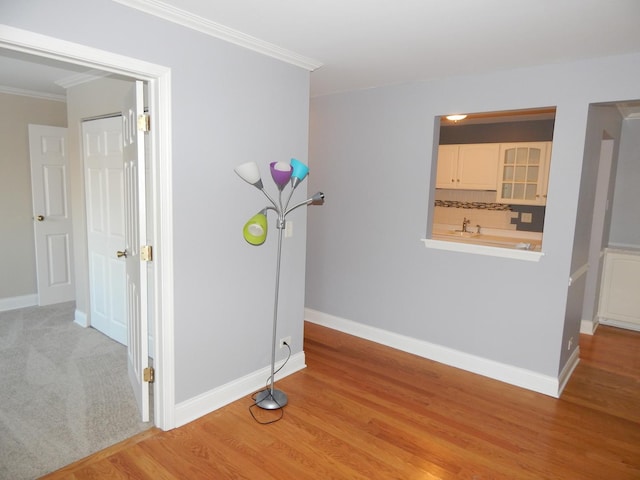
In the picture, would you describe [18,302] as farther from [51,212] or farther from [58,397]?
[58,397]

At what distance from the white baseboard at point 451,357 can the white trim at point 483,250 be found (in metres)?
0.89

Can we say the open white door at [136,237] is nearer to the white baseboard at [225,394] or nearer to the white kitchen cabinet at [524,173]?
the white baseboard at [225,394]

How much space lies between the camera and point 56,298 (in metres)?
5.00

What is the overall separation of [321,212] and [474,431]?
2.51m

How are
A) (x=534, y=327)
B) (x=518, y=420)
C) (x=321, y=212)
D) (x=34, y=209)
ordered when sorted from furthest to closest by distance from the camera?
1. (x=34, y=209)
2. (x=321, y=212)
3. (x=534, y=327)
4. (x=518, y=420)

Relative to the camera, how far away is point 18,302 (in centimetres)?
481

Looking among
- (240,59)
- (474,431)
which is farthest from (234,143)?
(474,431)

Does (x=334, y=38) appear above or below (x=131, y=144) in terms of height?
above

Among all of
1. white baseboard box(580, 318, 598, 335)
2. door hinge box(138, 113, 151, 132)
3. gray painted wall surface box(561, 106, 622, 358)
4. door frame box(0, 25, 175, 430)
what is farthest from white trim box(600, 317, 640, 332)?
door hinge box(138, 113, 151, 132)

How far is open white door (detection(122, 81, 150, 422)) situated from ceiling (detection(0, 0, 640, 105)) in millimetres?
692

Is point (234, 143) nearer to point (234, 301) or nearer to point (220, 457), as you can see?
point (234, 301)

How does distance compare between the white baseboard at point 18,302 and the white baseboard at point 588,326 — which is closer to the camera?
the white baseboard at point 588,326

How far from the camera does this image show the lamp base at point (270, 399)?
2.81 m

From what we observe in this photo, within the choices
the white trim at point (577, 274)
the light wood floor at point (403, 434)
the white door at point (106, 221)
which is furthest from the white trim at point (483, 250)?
the white door at point (106, 221)
